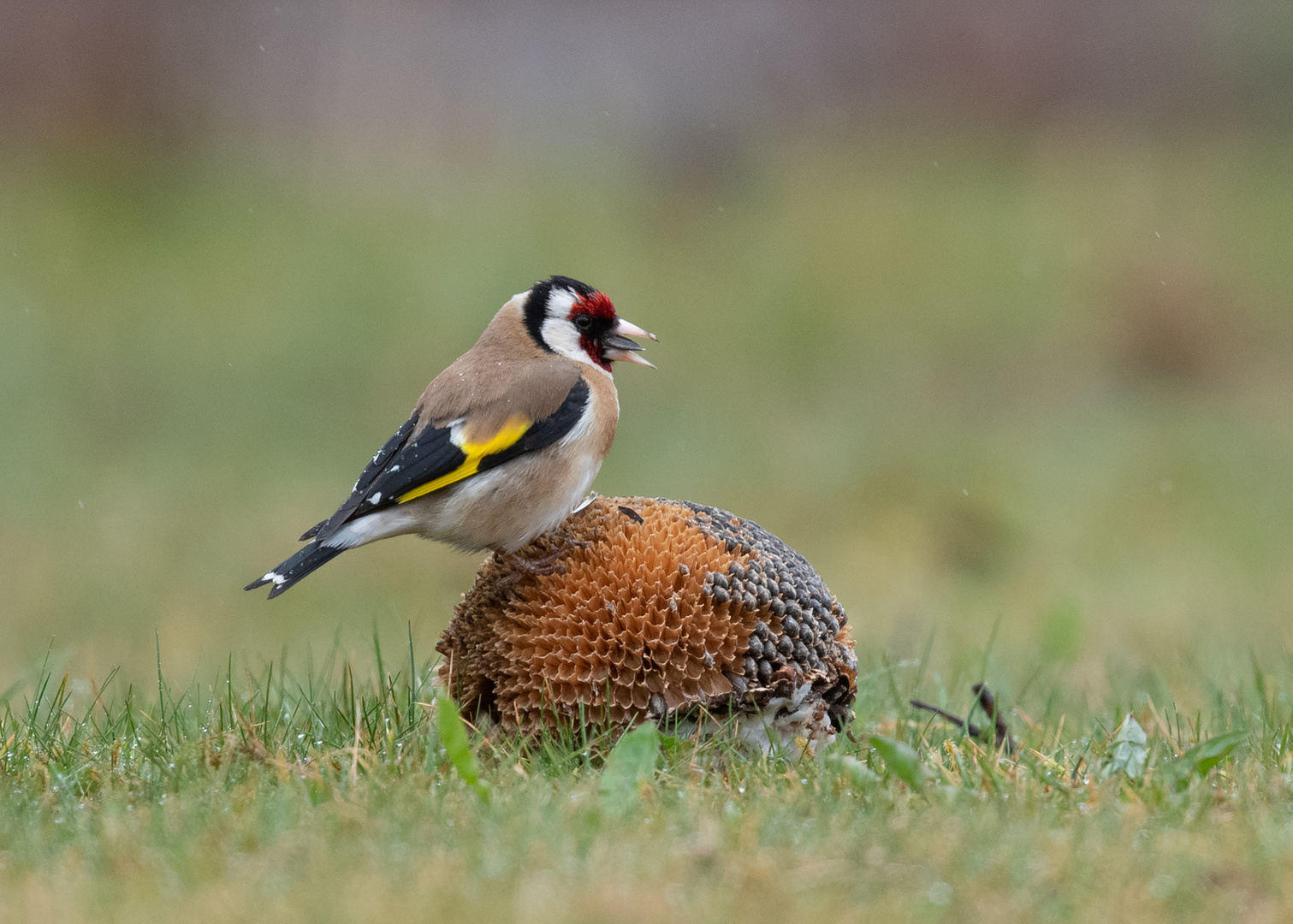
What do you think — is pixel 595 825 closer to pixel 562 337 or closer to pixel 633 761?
pixel 633 761

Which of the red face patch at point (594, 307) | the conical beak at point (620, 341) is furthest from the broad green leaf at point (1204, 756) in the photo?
the red face patch at point (594, 307)

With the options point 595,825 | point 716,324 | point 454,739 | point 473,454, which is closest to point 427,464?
point 473,454

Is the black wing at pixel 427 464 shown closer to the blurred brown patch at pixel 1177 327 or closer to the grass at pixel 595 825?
the grass at pixel 595 825

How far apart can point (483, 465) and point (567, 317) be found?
2.54 feet

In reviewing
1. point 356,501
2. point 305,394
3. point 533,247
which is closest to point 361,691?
point 356,501

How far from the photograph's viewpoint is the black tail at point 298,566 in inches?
166

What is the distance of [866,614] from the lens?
25.0ft

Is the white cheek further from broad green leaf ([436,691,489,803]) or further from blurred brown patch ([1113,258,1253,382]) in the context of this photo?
blurred brown patch ([1113,258,1253,382])

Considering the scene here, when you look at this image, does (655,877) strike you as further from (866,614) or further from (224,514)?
(224,514)

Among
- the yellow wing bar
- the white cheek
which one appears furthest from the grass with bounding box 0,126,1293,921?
the white cheek

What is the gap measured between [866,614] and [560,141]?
9171 millimetres

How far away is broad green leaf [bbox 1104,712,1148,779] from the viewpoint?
12.5ft

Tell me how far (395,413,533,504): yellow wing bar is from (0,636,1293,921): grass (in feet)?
1.87

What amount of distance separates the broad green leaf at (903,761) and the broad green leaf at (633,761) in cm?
53
